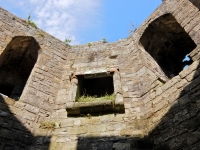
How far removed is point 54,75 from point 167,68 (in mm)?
3365

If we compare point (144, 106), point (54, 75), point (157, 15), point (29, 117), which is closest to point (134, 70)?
point (144, 106)

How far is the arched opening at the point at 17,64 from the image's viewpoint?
19.5 ft

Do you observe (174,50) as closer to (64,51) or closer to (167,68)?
(167,68)

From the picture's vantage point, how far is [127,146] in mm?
3725

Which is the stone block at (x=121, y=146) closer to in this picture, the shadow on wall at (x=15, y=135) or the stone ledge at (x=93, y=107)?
the stone ledge at (x=93, y=107)

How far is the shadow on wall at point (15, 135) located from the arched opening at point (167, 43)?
12.8ft

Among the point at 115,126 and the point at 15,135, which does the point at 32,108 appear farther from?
the point at 115,126

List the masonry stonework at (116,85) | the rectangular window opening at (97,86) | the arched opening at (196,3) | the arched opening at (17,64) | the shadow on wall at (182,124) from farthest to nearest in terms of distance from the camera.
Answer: the arched opening at (17,64) → the rectangular window opening at (97,86) → the arched opening at (196,3) → the masonry stonework at (116,85) → the shadow on wall at (182,124)

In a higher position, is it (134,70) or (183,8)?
(183,8)

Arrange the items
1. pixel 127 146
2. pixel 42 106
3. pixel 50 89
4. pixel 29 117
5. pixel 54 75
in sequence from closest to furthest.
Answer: pixel 127 146 → pixel 29 117 → pixel 42 106 → pixel 50 89 → pixel 54 75

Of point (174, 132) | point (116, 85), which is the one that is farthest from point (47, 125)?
point (174, 132)

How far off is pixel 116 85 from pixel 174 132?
6.48 feet

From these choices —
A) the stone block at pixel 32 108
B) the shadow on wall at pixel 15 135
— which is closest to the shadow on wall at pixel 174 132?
the shadow on wall at pixel 15 135

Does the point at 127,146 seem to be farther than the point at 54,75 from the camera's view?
No
